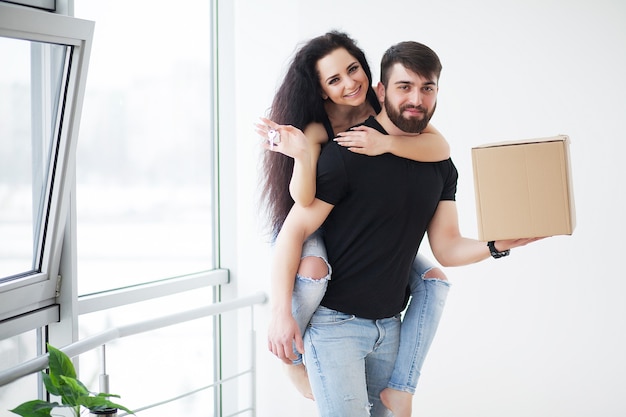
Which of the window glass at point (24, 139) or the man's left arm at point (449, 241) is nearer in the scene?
the man's left arm at point (449, 241)

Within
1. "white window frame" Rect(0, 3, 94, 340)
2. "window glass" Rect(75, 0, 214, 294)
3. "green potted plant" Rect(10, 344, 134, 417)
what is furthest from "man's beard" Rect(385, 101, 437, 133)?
"window glass" Rect(75, 0, 214, 294)

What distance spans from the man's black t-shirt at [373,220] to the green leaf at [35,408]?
0.75 metres

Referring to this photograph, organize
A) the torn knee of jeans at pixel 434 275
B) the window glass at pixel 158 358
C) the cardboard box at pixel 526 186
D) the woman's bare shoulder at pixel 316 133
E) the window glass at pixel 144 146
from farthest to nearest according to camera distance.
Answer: the window glass at pixel 158 358 → the window glass at pixel 144 146 → the torn knee of jeans at pixel 434 275 → the woman's bare shoulder at pixel 316 133 → the cardboard box at pixel 526 186

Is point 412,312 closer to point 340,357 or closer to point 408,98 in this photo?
point 340,357

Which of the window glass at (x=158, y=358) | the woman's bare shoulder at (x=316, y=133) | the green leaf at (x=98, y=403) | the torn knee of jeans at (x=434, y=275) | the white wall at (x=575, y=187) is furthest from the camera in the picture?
the window glass at (x=158, y=358)

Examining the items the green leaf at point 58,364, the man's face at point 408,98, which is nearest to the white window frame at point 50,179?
the green leaf at point 58,364

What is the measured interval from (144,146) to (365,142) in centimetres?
134

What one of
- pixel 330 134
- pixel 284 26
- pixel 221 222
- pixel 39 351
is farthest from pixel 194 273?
pixel 330 134

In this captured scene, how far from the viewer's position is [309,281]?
1948 mm

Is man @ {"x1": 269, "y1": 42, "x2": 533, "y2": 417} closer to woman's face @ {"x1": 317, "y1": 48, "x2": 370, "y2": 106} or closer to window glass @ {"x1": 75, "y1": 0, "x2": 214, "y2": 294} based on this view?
woman's face @ {"x1": 317, "y1": 48, "x2": 370, "y2": 106}

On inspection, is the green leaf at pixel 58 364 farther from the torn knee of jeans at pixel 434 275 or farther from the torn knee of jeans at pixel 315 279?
the torn knee of jeans at pixel 434 275

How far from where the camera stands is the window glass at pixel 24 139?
2168mm

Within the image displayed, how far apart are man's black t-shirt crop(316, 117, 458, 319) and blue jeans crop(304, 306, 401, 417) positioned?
1.4 inches

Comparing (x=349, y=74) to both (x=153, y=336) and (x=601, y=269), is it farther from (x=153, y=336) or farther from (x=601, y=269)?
(x=153, y=336)
